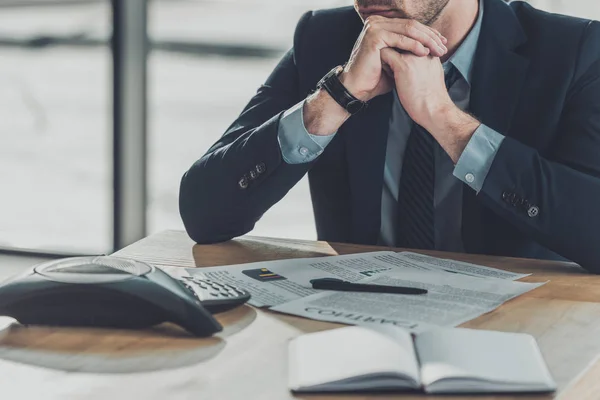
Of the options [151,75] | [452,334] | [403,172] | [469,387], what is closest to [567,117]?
[403,172]

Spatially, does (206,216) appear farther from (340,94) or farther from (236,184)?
(340,94)

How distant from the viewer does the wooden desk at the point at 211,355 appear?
82 cm

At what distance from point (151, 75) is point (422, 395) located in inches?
109

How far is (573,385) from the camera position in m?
0.86

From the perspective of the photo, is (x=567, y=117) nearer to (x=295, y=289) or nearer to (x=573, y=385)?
(x=295, y=289)

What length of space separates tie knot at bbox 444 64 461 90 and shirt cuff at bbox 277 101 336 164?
376 millimetres

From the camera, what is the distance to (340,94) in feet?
5.38

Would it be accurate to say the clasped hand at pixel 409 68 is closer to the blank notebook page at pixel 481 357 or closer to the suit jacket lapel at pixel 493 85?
the suit jacket lapel at pixel 493 85

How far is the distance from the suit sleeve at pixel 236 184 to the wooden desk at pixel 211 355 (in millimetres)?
535

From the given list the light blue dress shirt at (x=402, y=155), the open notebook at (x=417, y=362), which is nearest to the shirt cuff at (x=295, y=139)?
the light blue dress shirt at (x=402, y=155)

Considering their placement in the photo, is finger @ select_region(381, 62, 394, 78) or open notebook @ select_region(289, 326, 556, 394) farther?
finger @ select_region(381, 62, 394, 78)

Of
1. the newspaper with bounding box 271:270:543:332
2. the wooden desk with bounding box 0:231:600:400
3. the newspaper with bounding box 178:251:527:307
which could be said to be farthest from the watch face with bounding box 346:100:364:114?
the wooden desk with bounding box 0:231:600:400

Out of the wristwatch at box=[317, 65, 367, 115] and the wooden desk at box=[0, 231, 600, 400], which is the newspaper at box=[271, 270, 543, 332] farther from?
the wristwatch at box=[317, 65, 367, 115]

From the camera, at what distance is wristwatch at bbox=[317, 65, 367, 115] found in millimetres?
1637
